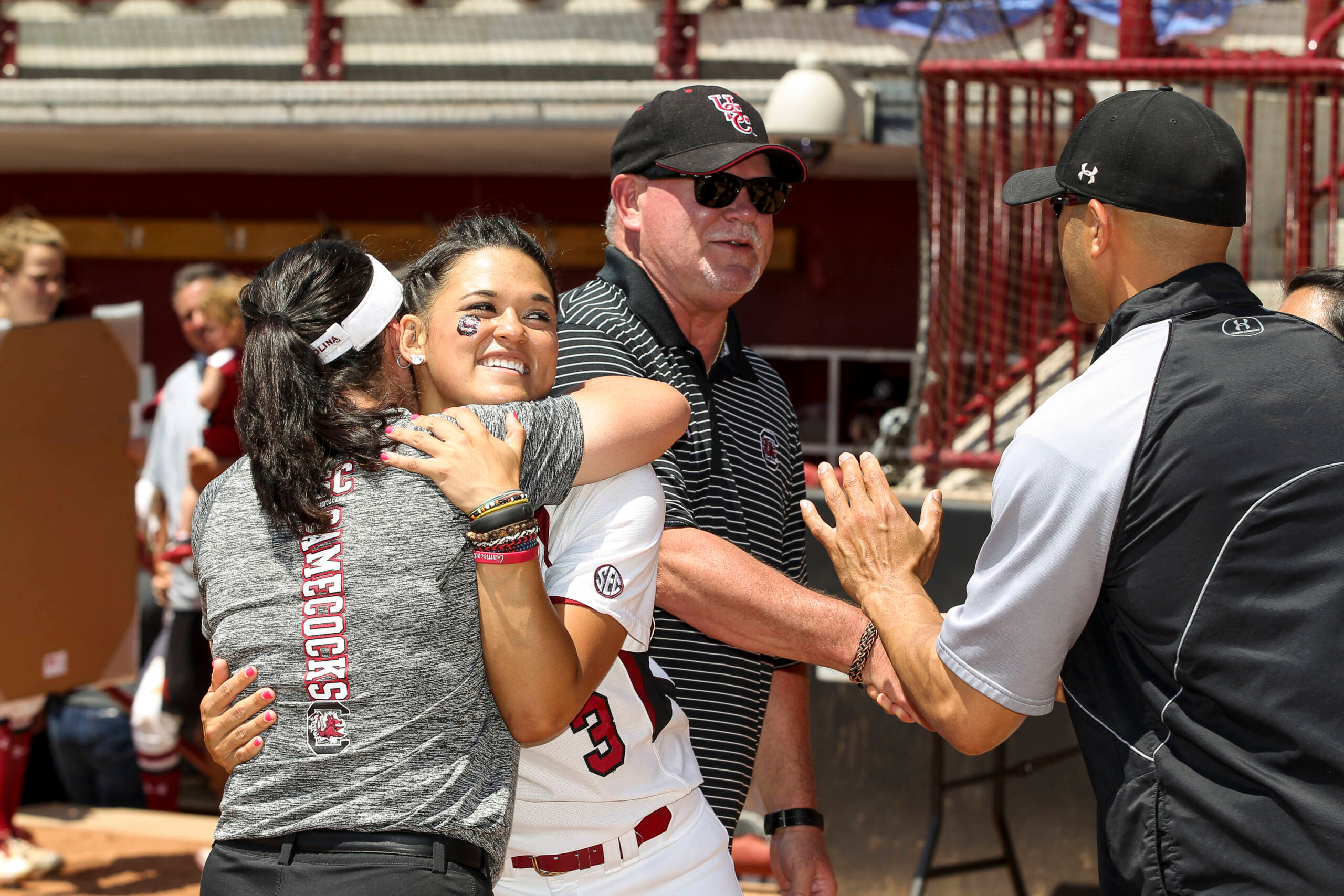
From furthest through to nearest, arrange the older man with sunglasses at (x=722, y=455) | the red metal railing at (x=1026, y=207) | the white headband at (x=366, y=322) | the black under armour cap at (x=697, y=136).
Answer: the red metal railing at (x=1026, y=207)
the black under armour cap at (x=697, y=136)
the older man with sunglasses at (x=722, y=455)
the white headband at (x=366, y=322)

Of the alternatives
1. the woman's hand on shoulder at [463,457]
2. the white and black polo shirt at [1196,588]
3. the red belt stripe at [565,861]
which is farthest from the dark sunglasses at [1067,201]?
the red belt stripe at [565,861]

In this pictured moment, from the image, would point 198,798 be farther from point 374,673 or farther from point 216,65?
point 216,65

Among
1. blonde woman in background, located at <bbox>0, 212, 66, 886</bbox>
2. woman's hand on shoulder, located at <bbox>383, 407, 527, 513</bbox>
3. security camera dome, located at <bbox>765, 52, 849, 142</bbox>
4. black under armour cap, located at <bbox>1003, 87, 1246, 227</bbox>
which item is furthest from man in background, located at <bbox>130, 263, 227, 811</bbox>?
black under armour cap, located at <bbox>1003, 87, 1246, 227</bbox>

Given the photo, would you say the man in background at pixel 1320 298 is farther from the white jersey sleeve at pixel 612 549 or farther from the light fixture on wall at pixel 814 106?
the light fixture on wall at pixel 814 106

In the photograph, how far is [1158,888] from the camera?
5.12 feet

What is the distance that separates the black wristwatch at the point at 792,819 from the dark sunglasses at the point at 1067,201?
1.18m

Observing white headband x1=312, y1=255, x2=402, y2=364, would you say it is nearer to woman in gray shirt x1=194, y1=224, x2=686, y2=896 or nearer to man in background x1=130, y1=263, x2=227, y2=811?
woman in gray shirt x1=194, y1=224, x2=686, y2=896

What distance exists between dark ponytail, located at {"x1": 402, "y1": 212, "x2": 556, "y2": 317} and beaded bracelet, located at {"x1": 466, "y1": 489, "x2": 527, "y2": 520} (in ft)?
1.71

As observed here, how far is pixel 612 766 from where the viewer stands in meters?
1.78

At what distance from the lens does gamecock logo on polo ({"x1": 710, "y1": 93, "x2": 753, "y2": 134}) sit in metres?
2.34

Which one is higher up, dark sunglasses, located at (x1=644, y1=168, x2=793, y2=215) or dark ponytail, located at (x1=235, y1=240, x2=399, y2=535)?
dark sunglasses, located at (x1=644, y1=168, x2=793, y2=215)

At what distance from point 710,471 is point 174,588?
11.7ft

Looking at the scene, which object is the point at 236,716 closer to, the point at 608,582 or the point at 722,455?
the point at 608,582

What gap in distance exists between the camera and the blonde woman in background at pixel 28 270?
4715 mm
